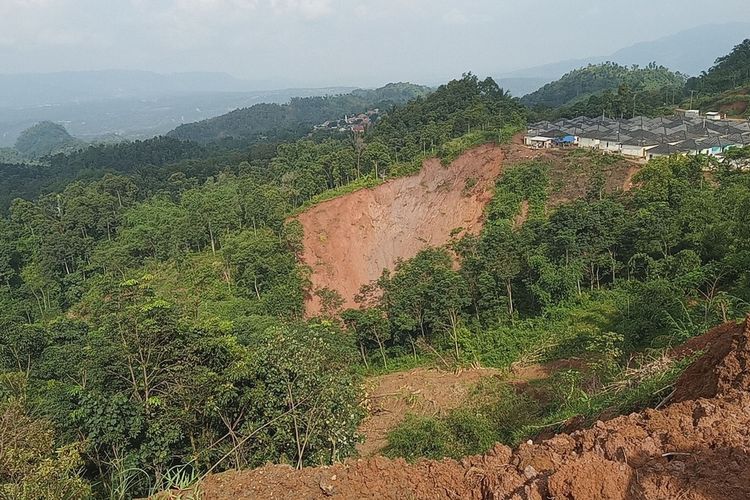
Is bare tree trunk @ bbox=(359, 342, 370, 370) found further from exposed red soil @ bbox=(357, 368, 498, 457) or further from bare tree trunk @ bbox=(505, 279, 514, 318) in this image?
bare tree trunk @ bbox=(505, 279, 514, 318)

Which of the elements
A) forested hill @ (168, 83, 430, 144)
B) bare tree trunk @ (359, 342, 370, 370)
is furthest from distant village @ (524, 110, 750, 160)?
forested hill @ (168, 83, 430, 144)

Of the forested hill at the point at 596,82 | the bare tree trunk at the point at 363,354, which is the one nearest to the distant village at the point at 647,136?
the bare tree trunk at the point at 363,354

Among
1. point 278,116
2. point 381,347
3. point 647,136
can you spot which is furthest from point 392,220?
point 278,116

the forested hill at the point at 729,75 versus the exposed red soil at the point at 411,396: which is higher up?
the forested hill at the point at 729,75

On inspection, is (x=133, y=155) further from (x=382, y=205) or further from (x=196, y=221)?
(x=382, y=205)

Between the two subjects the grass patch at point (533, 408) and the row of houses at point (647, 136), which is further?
the row of houses at point (647, 136)

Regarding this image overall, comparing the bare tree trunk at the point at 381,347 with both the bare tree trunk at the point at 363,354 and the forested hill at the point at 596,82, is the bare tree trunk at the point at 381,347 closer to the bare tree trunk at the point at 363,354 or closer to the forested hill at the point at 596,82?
the bare tree trunk at the point at 363,354

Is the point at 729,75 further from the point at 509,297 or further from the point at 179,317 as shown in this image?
the point at 179,317

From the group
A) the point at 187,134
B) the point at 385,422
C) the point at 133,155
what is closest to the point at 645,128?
the point at 385,422
